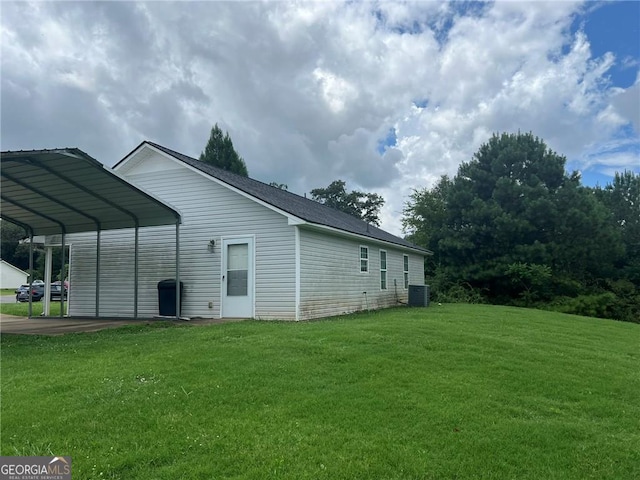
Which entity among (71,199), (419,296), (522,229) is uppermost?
(522,229)

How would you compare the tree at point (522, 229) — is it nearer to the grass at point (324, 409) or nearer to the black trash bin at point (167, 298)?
the black trash bin at point (167, 298)

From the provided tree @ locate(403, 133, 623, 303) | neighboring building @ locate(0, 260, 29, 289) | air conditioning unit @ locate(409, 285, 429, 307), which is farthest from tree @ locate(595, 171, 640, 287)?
neighboring building @ locate(0, 260, 29, 289)

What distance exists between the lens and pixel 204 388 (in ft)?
16.4

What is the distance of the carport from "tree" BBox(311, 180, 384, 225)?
37249mm

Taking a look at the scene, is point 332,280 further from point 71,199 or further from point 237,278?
point 71,199

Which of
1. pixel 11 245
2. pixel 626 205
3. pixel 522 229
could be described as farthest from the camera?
pixel 11 245

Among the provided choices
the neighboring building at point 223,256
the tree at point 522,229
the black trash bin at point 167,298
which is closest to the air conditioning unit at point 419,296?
the neighboring building at point 223,256

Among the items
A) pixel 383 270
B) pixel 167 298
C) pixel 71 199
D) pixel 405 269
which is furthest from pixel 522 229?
pixel 71 199

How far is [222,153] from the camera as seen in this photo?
3325 centimetres

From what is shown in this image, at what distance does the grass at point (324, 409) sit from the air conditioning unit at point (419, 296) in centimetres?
995

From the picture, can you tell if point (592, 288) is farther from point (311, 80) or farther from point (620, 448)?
point (620, 448)

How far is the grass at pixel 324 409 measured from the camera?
11.4ft

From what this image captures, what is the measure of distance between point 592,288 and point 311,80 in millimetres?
21228

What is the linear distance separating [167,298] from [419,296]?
9.67 metres
